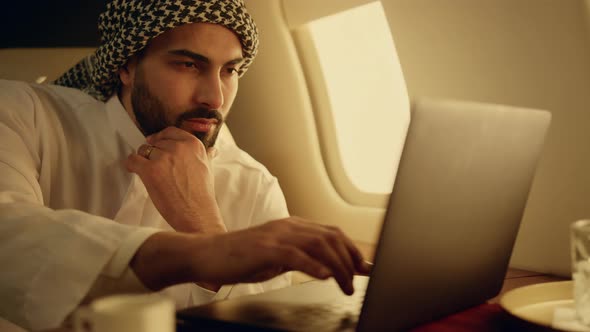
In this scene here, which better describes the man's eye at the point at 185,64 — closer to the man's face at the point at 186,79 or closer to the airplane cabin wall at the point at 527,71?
the man's face at the point at 186,79

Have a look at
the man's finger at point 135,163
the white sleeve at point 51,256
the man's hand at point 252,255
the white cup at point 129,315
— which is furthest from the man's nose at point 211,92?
the white cup at point 129,315

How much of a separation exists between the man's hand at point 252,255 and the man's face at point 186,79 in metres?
0.79

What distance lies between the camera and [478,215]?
84 cm

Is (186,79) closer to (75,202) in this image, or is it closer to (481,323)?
(75,202)

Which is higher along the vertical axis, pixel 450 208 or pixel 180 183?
pixel 450 208

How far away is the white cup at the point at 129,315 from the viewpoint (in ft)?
1.51

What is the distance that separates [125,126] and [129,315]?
1151 mm

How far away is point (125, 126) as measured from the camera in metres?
1.56

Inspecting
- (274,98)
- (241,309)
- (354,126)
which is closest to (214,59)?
(274,98)

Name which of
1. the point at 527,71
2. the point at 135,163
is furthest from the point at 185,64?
the point at 527,71

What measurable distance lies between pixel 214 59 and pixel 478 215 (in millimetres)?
915

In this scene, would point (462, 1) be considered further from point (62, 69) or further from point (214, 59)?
point (62, 69)

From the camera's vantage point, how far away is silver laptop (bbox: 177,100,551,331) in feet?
2.24

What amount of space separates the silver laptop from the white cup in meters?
0.24
